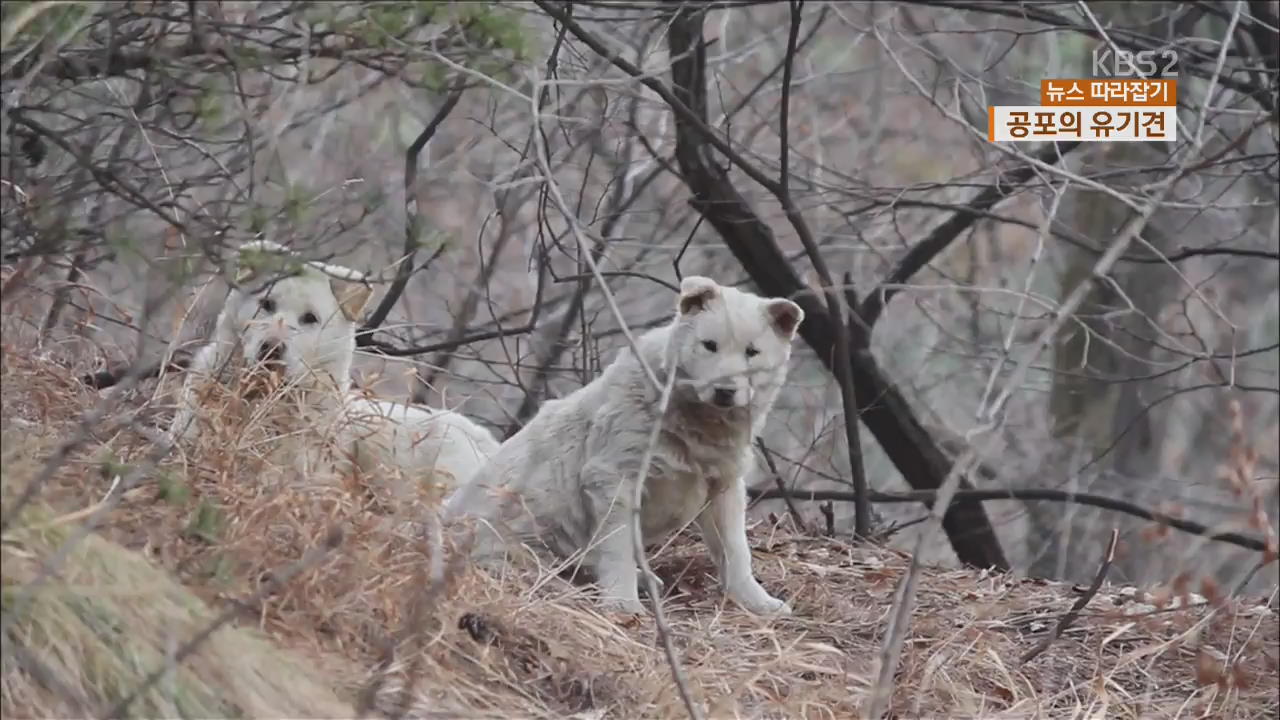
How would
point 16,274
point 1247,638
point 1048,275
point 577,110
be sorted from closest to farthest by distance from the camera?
point 16,274 < point 1247,638 < point 577,110 < point 1048,275

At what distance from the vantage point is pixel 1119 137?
27.8 feet

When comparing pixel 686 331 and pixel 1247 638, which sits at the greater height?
pixel 686 331

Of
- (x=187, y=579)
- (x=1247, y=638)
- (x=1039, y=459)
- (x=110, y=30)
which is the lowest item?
(x=1039, y=459)

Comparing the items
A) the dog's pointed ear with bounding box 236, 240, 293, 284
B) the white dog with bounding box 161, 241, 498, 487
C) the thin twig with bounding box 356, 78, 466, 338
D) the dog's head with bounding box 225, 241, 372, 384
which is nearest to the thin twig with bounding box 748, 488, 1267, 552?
the white dog with bounding box 161, 241, 498, 487

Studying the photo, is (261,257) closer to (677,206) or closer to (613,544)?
(613,544)

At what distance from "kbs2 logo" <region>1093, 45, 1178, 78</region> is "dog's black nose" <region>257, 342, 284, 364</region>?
410 cm

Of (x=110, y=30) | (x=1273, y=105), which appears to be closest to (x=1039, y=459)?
(x=1273, y=105)

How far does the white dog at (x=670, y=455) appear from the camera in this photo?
652 centimetres

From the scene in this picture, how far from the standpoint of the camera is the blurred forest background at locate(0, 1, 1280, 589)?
493 centimetres

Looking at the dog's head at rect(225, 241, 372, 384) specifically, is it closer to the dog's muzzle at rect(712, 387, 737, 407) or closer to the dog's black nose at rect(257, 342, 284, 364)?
the dog's black nose at rect(257, 342, 284, 364)

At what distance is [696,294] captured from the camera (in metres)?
6.64

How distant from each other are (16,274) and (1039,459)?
1102 cm

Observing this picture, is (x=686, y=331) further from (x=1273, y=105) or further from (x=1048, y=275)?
(x=1048, y=275)

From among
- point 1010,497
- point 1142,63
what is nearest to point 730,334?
point 1010,497
